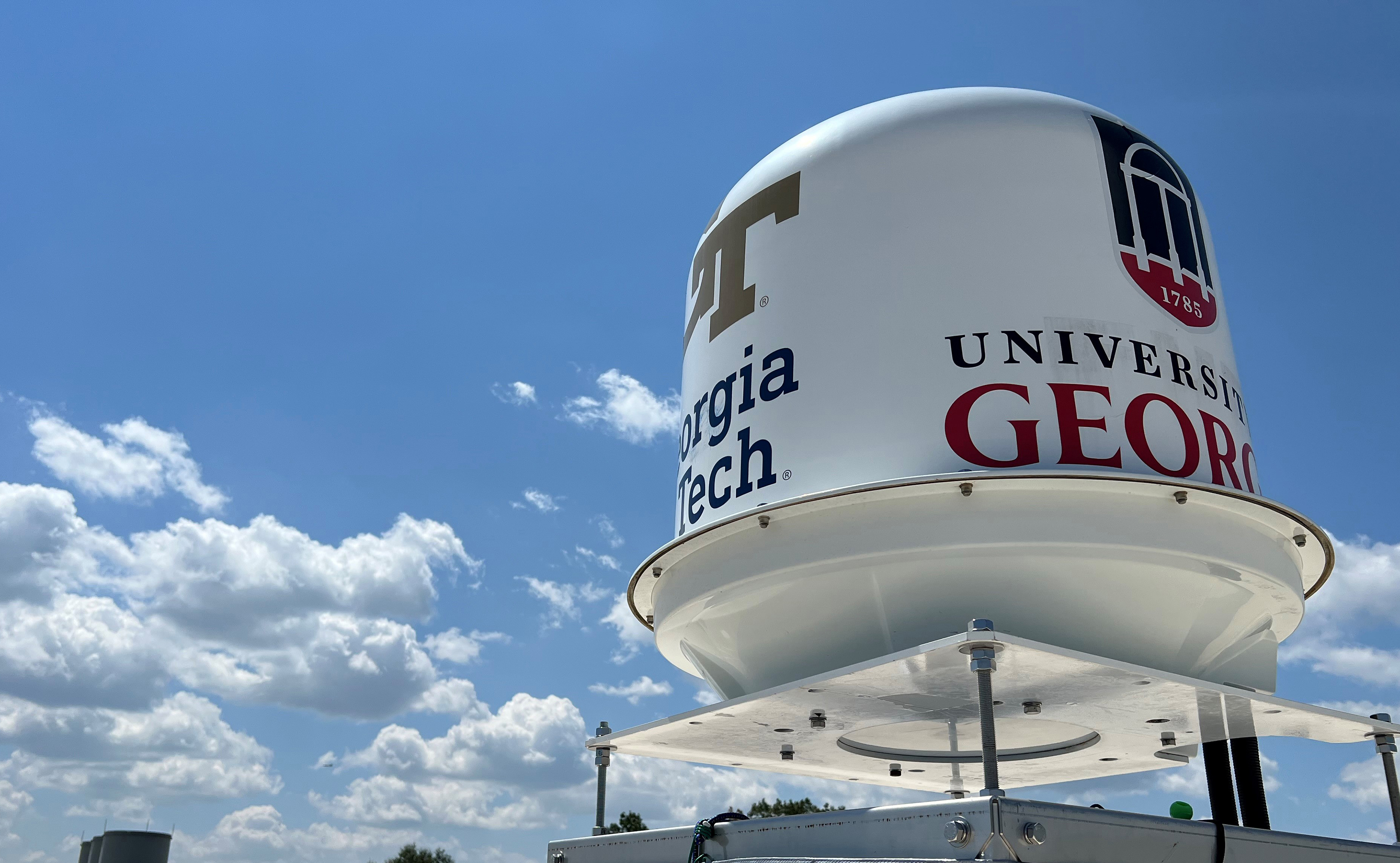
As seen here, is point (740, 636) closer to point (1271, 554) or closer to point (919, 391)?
point (919, 391)

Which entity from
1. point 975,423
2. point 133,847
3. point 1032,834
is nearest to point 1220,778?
point 975,423

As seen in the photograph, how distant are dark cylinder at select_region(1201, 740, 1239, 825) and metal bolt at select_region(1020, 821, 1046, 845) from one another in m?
5.12

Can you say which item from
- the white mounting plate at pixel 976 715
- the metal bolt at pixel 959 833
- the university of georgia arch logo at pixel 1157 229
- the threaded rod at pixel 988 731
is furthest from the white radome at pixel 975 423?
the metal bolt at pixel 959 833

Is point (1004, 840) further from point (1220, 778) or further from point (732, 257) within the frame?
point (732, 257)

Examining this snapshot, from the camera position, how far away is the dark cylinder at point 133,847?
20734 mm

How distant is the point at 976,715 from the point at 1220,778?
8.63 ft

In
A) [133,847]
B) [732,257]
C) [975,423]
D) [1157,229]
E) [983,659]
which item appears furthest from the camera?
[133,847]

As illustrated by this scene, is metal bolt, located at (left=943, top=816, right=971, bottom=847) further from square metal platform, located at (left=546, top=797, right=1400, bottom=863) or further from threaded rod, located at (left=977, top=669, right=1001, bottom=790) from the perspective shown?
threaded rod, located at (left=977, top=669, right=1001, bottom=790)

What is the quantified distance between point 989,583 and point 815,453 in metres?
2.00

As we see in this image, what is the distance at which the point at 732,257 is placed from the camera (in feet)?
40.5

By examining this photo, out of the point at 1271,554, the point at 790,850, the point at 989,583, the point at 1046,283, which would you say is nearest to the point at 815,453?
the point at 989,583

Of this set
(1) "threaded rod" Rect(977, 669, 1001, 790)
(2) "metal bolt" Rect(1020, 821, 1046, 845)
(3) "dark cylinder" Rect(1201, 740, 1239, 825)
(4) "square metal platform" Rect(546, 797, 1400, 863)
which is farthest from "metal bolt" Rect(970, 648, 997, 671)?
(3) "dark cylinder" Rect(1201, 740, 1239, 825)

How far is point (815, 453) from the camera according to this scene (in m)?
10.3

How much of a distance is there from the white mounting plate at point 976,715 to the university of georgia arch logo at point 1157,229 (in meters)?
3.76
